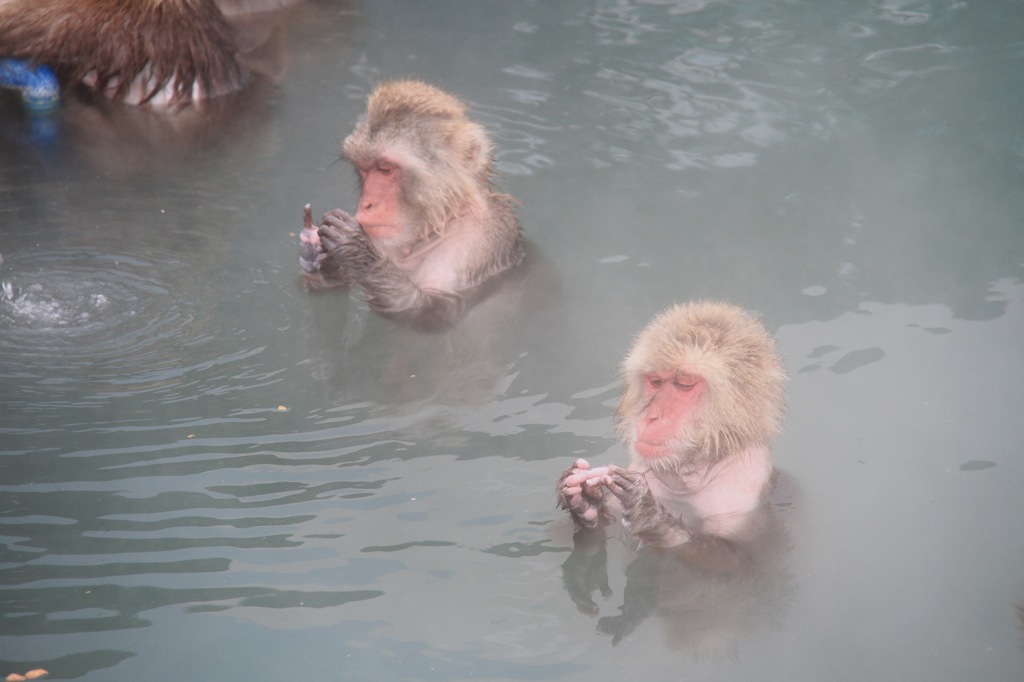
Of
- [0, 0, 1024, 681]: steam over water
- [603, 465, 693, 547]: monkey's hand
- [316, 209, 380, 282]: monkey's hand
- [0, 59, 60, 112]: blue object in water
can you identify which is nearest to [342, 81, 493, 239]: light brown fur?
[316, 209, 380, 282]: monkey's hand

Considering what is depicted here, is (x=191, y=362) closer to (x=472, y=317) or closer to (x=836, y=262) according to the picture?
(x=472, y=317)

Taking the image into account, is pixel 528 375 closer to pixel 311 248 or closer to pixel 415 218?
pixel 415 218

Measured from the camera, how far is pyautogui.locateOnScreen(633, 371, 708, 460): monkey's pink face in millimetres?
3918

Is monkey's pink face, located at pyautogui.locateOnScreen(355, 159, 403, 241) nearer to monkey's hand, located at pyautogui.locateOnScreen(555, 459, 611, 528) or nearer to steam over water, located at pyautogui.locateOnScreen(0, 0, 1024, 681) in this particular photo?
steam over water, located at pyautogui.locateOnScreen(0, 0, 1024, 681)

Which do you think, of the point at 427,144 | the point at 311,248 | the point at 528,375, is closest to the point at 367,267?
the point at 311,248

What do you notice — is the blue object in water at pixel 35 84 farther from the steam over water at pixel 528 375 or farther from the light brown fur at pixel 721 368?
the light brown fur at pixel 721 368

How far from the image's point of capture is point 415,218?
5848mm

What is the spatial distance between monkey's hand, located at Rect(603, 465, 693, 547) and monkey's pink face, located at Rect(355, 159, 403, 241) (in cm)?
239

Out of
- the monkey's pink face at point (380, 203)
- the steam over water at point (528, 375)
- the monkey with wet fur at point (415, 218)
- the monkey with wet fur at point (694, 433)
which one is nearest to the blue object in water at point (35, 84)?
the steam over water at point (528, 375)

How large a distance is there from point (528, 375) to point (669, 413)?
1412 millimetres

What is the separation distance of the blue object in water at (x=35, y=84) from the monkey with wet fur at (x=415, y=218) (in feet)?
11.5

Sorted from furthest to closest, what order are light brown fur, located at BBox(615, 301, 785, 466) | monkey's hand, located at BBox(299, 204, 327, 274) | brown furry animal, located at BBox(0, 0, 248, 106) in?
brown furry animal, located at BBox(0, 0, 248, 106) → monkey's hand, located at BBox(299, 204, 327, 274) → light brown fur, located at BBox(615, 301, 785, 466)

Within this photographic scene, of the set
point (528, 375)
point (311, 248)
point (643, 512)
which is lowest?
point (528, 375)

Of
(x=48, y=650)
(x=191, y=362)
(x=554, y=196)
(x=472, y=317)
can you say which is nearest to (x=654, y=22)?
(x=554, y=196)
